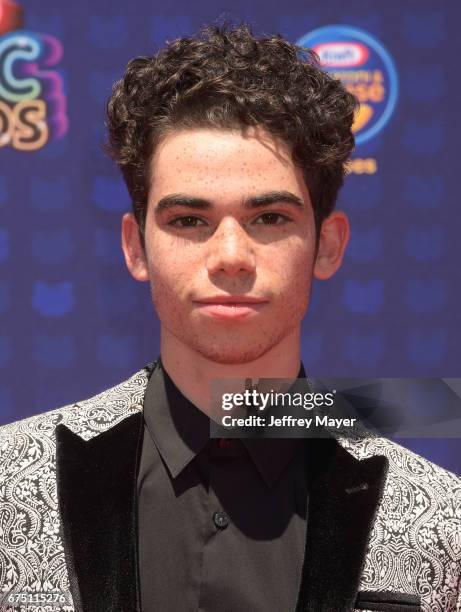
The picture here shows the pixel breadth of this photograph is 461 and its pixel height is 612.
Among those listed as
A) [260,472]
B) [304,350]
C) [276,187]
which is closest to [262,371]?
[260,472]

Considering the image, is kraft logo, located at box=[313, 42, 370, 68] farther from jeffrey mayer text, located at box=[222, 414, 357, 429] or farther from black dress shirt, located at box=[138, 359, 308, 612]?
black dress shirt, located at box=[138, 359, 308, 612]

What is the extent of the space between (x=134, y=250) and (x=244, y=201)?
0.41m

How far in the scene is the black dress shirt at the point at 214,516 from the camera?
6.91ft

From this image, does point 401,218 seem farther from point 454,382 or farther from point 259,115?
point 259,115

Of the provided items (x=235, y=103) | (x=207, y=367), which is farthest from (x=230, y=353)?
(x=235, y=103)

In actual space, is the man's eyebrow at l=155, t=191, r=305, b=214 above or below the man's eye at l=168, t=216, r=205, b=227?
above

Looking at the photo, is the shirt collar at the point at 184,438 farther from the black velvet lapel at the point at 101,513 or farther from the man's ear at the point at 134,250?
the man's ear at the point at 134,250

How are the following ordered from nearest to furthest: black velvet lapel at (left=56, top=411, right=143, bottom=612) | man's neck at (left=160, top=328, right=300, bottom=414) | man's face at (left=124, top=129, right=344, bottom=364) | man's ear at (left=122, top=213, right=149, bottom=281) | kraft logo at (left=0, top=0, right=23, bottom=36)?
1. black velvet lapel at (left=56, top=411, right=143, bottom=612)
2. man's face at (left=124, top=129, right=344, bottom=364)
3. man's neck at (left=160, top=328, right=300, bottom=414)
4. man's ear at (left=122, top=213, right=149, bottom=281)
5. kraft logo at (left=0, top=0, right=23, bottom=36)

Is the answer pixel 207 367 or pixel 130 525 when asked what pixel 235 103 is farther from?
pixel 130 525

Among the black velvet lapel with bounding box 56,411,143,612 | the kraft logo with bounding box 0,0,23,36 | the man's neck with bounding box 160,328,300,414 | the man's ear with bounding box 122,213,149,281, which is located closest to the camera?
the black velvet lapel with bounding box 56,411,143,612

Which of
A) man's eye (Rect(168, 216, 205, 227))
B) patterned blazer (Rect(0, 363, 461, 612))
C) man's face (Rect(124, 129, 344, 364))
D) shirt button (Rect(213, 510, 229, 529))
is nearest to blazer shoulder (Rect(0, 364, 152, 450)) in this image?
patterned blazer (Rect(0, 363, 461, 612))

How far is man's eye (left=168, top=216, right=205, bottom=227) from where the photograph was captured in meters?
2.23

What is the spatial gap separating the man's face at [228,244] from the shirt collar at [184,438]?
0.57ft

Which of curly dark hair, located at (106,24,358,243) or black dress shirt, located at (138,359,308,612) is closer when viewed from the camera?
black dress shirt, located at (138,359,308,612)
